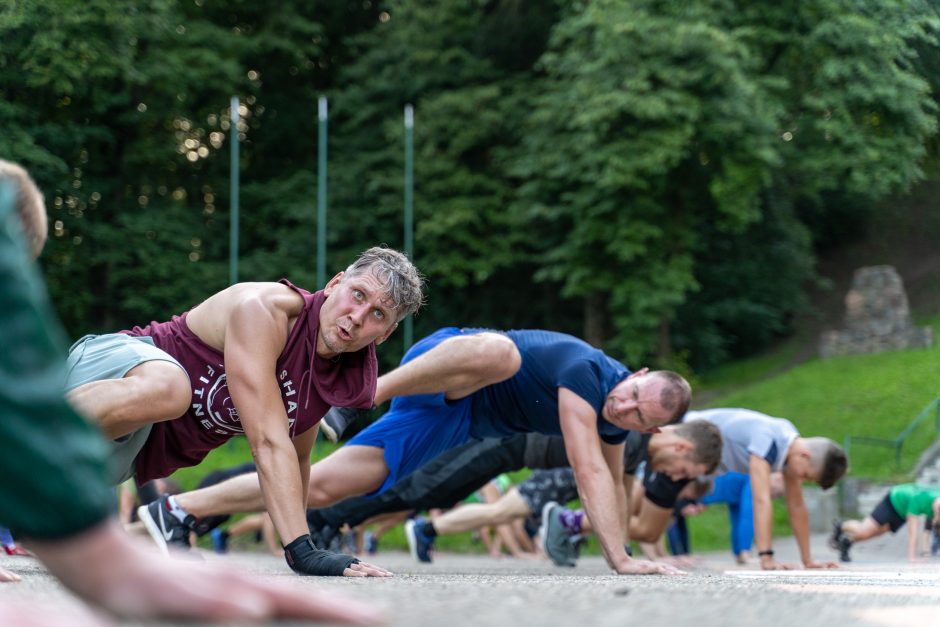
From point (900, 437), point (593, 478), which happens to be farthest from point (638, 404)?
point (900, 437)

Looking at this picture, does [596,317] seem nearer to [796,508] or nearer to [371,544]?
[371,544]

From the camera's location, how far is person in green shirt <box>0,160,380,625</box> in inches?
52.4

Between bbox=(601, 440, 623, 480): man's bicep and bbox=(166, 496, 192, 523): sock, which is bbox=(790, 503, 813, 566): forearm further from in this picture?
bbox=(166, 496, 192, 523): sock

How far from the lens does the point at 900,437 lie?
17609 millimetres

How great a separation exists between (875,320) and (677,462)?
59.5 ft

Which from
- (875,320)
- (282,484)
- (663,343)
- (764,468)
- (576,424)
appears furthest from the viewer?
(875,320)

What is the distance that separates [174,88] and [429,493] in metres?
18.2

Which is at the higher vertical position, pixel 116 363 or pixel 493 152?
pixel 493 152

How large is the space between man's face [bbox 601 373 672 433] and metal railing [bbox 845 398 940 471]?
13.0 meters

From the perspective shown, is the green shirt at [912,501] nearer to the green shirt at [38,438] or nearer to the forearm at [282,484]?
the forearm at [282,484]

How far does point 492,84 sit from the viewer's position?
24.2 m

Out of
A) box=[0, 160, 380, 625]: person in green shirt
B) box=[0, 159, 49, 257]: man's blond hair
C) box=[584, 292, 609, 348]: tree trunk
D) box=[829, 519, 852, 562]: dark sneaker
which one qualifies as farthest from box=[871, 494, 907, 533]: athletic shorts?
box=[584, 292, 609, 348]: tree trunk

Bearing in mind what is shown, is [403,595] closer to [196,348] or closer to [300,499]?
[300,499]

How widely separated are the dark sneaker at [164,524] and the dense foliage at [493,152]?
11.7 metres
